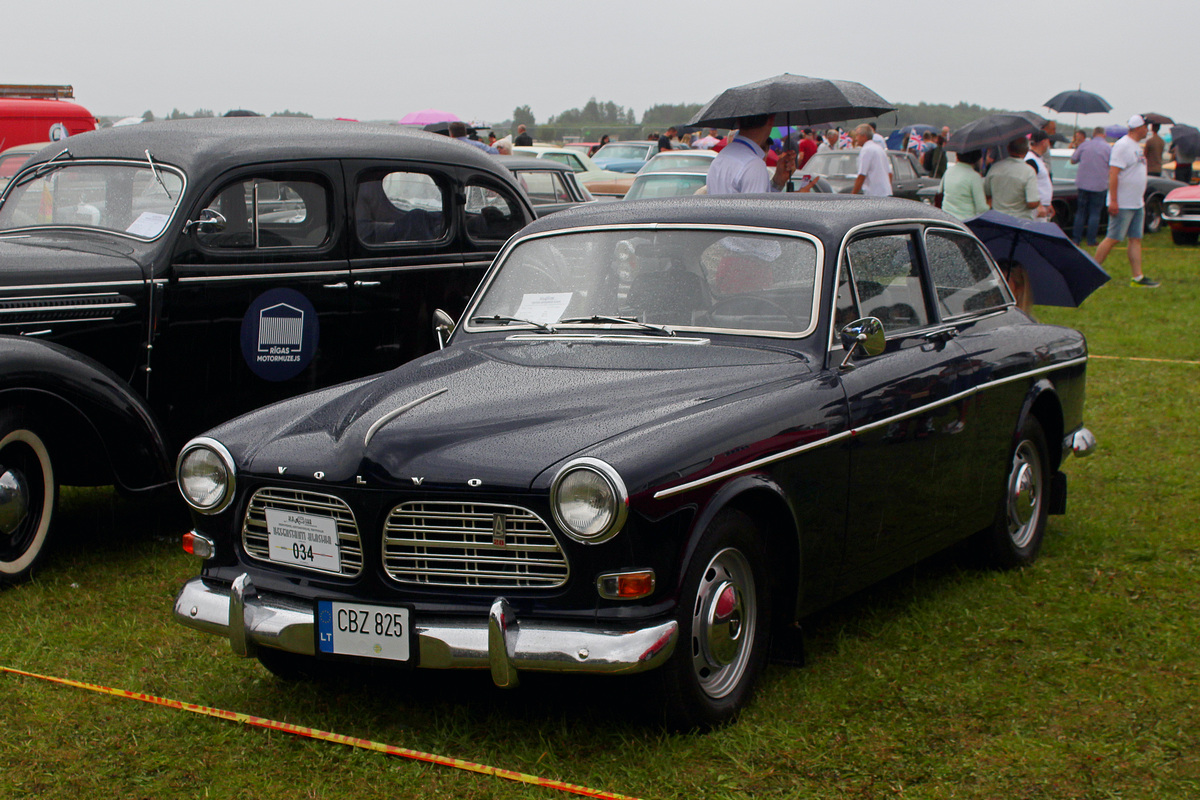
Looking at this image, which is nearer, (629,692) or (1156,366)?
(629,692)

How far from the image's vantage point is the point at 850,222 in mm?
4863

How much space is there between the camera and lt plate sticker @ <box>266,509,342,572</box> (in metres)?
3.83

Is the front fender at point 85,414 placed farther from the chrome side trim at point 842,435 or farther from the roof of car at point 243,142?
the chrome side trim at point 842,435

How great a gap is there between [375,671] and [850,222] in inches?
96.0

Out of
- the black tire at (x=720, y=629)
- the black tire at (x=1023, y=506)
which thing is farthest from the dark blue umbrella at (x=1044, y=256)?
the black tire at (x=720, y=629)

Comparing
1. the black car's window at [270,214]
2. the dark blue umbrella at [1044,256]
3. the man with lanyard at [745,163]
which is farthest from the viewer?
the dark blue umbrella at [1044,256]

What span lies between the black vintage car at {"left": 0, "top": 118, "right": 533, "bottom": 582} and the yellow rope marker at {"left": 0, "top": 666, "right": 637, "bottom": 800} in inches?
54.4

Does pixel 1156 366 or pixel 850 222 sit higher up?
pixel 850 222

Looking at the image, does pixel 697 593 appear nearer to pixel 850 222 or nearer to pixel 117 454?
pixel 850 222

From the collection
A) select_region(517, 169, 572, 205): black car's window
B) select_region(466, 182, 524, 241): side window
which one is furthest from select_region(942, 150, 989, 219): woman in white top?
select_region(517, 169, 572, 205): black car's window

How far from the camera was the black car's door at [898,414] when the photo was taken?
4.50m

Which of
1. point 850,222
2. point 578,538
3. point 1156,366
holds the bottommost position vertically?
point 1156,366

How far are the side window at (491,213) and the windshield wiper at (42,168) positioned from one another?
223 cm

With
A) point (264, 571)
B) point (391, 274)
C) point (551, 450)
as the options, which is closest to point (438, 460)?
point (551, 450)
